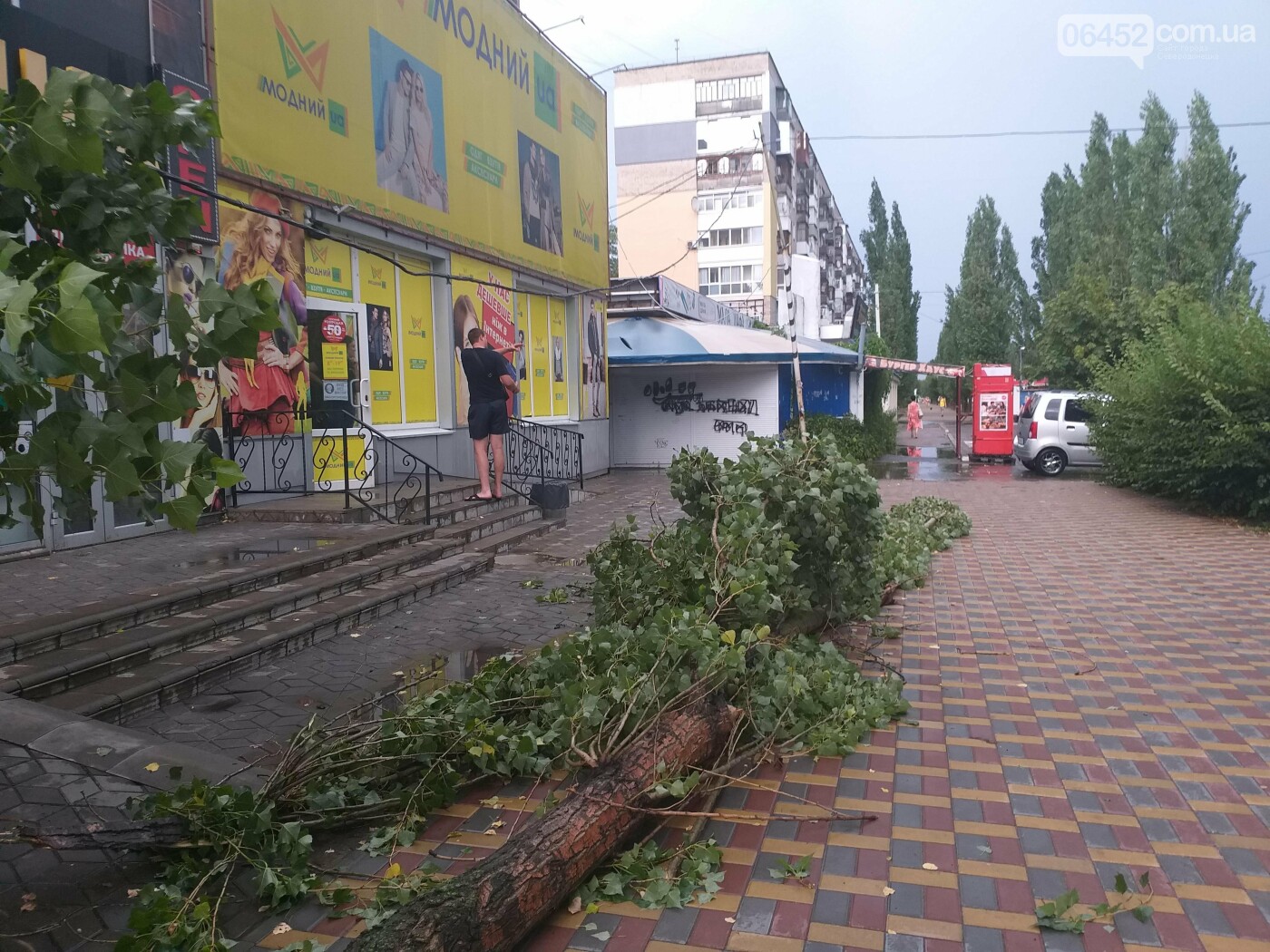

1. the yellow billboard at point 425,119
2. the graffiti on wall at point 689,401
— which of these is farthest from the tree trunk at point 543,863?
the graffiti on wall at point 689,401

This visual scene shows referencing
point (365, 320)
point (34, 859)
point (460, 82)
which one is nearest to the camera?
point (34, 859)

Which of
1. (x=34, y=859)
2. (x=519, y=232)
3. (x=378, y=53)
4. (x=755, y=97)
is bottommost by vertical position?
(x=34, y=859)

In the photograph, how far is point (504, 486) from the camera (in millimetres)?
11938

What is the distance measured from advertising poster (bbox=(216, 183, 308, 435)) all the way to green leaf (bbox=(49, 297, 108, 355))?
7622mm

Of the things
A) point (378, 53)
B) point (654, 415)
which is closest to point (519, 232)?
point (378, 53)

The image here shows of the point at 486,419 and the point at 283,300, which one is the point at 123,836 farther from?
the point at 486,419

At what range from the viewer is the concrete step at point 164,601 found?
16.2 feet

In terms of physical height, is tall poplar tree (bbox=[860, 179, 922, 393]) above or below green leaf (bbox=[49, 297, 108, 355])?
above

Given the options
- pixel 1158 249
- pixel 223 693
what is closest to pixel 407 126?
pixel 223 693

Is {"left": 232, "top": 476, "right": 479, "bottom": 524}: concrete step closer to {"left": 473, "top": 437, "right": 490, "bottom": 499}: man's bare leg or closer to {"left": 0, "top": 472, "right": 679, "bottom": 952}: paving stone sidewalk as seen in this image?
{"left": 0, "top": 472, "right": 679, "bottom": 952}: paving stone sidewalk

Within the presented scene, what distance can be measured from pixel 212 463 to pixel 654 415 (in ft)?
64.4

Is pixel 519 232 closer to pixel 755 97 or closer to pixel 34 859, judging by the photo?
pixel 34 859

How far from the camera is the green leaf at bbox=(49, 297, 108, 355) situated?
1.86 m

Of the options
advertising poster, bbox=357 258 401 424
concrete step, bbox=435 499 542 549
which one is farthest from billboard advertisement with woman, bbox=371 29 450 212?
concrete step, bbox=435 499 542 549
